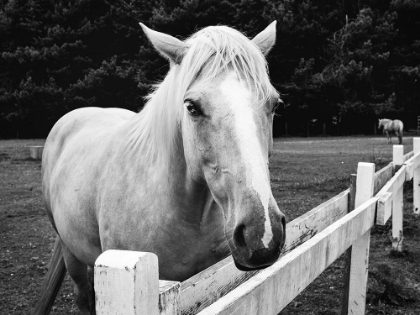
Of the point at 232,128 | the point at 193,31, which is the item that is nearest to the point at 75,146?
the point at 232,128

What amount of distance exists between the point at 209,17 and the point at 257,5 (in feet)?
15.1

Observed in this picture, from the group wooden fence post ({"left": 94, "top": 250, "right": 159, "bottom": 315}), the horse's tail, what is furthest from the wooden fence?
the horse's tail

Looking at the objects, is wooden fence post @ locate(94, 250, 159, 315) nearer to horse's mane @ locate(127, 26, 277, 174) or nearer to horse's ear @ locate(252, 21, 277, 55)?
horse's mane @ locate(127, 26, 277, 174)

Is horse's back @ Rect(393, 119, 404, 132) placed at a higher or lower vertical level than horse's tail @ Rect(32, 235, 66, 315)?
higher

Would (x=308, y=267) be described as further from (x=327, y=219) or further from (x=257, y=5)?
(x=257, y=5)

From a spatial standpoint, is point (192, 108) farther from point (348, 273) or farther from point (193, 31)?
point (193, 31)

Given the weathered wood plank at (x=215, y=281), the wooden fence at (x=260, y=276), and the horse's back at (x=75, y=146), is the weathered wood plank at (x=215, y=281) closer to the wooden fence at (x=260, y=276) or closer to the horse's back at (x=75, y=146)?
the wooden fence at (x=260, y=276)

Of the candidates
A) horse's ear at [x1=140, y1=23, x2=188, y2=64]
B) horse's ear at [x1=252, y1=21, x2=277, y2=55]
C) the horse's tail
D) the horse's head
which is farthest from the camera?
the horse's tail

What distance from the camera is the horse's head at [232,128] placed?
143 centimetres

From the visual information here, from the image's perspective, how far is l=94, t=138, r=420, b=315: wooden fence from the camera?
858mm

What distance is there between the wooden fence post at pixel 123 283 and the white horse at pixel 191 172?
1.94ft

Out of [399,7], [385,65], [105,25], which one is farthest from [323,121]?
[105,25]

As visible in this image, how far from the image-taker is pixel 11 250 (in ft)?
17.7

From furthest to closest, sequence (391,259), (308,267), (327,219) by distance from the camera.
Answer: (391,259) → (327,219) → (308,267)
